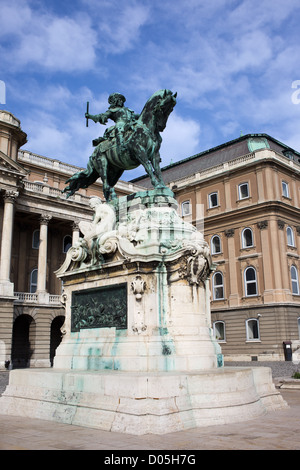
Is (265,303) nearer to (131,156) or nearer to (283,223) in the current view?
(283,223)

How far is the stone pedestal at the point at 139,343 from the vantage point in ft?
21.9

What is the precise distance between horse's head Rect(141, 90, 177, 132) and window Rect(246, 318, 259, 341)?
32.3 m

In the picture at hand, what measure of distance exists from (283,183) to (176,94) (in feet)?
116

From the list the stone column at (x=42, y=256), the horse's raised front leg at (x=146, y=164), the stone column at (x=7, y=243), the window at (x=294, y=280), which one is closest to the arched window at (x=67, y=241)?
the stone column at (x=42, y=256)

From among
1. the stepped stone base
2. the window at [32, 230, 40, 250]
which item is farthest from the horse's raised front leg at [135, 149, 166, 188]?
the window at [32, 230, 40, 250]

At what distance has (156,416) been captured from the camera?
6.30 metres

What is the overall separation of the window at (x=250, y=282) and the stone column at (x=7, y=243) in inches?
830

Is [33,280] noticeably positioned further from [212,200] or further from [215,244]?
[212,200]

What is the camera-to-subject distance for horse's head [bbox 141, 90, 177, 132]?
10.2 m

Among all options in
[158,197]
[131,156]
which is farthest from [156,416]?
[131,156]

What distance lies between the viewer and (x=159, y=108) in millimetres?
10297

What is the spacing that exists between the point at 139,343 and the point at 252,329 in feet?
112

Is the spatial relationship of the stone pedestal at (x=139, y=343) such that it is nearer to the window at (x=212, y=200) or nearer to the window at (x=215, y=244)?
the window at (x=215, y=244)

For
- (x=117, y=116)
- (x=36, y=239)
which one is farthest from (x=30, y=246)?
(x=117, y=116)
